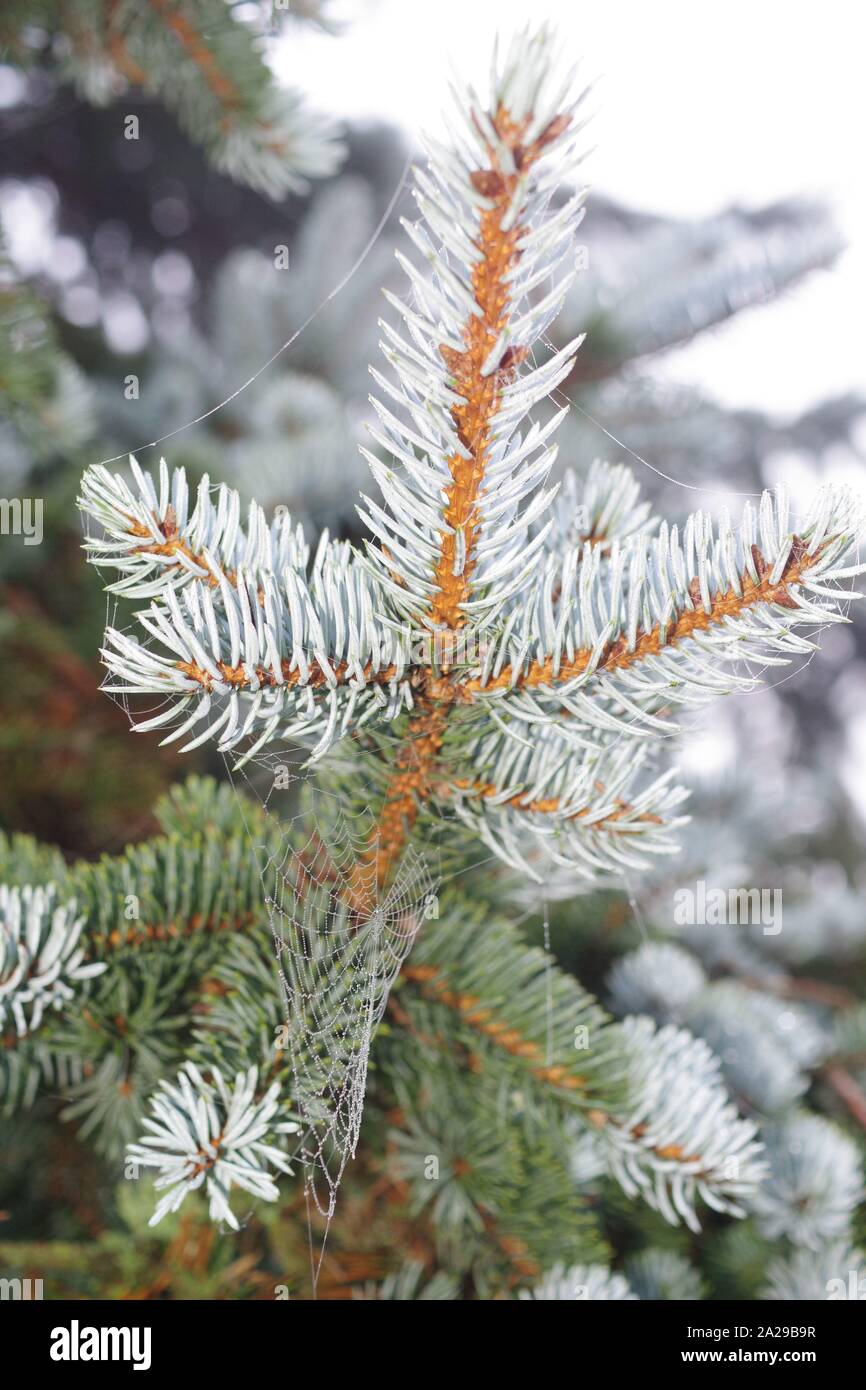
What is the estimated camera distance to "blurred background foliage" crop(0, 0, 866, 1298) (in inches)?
25.4

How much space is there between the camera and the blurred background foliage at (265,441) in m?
0.65

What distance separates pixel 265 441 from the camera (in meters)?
0.90

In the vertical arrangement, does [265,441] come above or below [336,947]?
above

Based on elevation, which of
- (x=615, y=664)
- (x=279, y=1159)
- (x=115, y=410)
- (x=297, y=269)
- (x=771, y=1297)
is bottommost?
(x=771, y=1297)

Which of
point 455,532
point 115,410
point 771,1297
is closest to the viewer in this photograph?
point 455,532

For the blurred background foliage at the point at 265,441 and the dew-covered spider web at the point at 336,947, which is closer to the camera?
the dew-covered spider web at the point at 336,947

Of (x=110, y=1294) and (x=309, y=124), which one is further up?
(x=309, y=124)

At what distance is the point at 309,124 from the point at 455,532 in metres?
0.62

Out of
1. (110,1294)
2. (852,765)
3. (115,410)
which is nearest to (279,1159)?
(110,1294)

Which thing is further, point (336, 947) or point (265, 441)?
point (265, 441)

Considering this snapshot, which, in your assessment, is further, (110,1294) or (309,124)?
(309,124)

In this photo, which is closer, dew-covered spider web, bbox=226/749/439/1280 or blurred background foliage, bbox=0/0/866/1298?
dew-covered spider web, bbox=226/749/439/1280

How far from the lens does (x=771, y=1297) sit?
590mm
